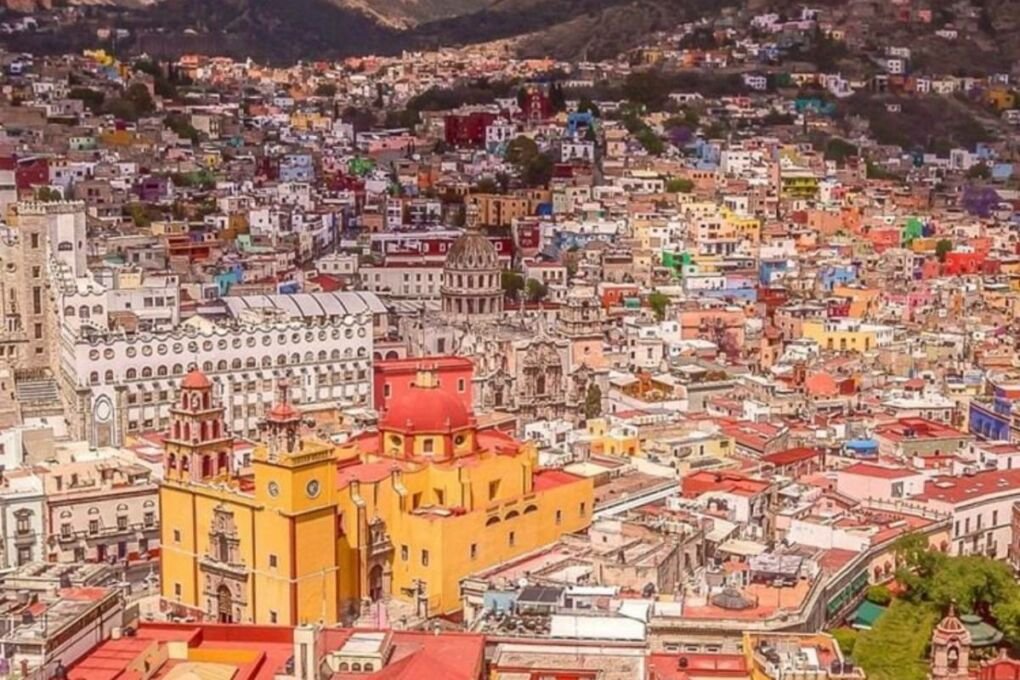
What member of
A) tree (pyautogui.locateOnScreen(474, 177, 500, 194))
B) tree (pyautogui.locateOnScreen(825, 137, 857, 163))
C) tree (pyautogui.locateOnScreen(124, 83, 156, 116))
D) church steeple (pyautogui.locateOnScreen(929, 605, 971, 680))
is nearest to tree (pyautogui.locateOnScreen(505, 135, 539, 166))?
tree (pyautogui.locateOnScreen(474, 177, 500, 194))

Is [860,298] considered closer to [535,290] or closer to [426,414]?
[535,290]

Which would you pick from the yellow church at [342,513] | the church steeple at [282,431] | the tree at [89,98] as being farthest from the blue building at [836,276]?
the tree at [89,98]

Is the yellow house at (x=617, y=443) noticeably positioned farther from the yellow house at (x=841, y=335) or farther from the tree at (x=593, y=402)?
the yellow house at (x=841, y=335)

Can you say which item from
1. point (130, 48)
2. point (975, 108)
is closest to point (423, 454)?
point (975, 108)

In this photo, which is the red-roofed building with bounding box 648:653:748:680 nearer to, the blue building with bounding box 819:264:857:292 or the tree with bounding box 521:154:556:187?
the blue building with bounding box 819:264:857:292

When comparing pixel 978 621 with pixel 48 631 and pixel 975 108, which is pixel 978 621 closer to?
pixel 48 631
